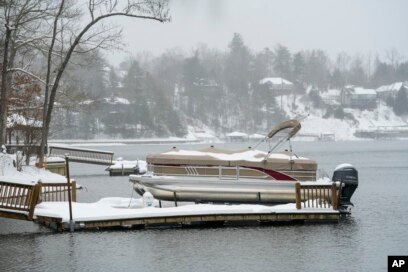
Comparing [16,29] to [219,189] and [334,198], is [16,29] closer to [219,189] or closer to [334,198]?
[219,189]

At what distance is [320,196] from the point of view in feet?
81.5

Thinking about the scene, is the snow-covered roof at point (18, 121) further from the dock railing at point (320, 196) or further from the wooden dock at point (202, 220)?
the dock railing at point (320, 196)

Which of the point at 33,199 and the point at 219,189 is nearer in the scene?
the point at 33,199

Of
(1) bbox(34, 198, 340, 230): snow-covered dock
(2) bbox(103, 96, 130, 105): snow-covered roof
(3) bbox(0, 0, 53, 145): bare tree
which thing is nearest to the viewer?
(1) bbox(34, 198, 340, 230): snow-covered dock

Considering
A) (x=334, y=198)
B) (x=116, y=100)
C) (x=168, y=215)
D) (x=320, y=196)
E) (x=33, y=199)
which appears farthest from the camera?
(x=116, y=100)

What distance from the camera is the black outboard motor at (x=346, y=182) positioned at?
26.5 m

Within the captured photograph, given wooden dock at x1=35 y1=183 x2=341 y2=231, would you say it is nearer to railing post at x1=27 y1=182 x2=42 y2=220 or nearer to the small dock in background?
railing post at x1=27 y1=182 x2=42 y2=220

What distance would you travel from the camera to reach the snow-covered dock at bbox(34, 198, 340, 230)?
74.2 feet

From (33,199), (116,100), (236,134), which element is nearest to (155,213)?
(33,199)

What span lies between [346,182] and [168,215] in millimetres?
7200

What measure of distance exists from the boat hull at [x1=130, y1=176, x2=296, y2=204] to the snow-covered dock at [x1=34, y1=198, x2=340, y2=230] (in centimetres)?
263

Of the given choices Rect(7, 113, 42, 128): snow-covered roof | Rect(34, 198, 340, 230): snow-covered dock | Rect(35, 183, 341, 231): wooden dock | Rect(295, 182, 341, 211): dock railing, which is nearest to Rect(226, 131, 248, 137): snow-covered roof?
Rect(7, 113, 42, 128): snow-covered roof

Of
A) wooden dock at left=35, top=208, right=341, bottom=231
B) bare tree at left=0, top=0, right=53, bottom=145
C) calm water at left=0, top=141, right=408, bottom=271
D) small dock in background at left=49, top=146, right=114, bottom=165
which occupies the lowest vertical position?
calm water at left=0, top=141, right=408, bottom=271

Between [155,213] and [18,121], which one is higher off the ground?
[18,121]
